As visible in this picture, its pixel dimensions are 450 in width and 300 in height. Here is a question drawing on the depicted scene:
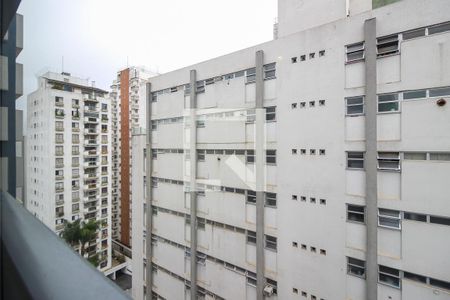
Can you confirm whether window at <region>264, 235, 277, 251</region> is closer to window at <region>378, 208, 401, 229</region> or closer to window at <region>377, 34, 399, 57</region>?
window at <region>378, 208, 401, 229</region>

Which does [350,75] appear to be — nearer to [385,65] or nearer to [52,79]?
[385,65]

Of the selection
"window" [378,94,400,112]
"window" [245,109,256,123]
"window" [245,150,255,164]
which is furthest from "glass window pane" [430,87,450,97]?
"window" [245,150,255,164]

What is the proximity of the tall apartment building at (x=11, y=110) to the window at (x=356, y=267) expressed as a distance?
269cm

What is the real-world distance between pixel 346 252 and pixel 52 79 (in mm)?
3154

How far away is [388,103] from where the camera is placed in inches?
82.2

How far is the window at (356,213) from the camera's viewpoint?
7.27 feet

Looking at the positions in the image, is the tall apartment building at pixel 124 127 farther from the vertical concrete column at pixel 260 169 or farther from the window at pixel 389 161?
the window at pixel 389 161

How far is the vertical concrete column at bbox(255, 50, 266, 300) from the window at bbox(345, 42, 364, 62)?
96cm

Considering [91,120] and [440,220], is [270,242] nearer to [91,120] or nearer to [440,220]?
[440,220]

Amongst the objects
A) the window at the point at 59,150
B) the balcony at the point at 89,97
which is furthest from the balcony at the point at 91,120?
the window at the point at 59,150

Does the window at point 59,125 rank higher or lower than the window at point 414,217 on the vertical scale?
higher

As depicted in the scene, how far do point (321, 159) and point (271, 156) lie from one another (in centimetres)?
59

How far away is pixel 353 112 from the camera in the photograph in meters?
2.25

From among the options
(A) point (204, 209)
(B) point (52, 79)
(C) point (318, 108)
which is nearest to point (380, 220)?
(C) point (318, 108)
